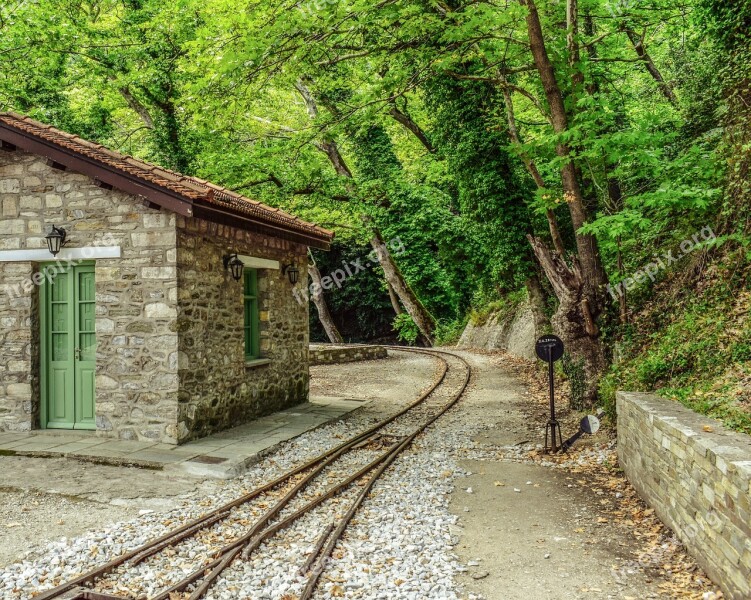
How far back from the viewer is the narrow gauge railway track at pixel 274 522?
3.97m

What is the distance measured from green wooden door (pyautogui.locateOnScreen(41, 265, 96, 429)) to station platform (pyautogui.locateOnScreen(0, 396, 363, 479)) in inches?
10.9

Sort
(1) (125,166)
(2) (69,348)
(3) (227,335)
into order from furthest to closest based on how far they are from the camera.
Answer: (3) (227,335) → (2) (69,348) → (1) (125,166)

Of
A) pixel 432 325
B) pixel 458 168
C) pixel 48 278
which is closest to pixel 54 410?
pixel 48 278

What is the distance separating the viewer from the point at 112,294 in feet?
26.0

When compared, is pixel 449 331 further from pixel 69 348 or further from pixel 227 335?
pixel 69 348

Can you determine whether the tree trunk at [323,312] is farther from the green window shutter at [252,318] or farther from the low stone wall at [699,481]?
the low stone wall at [699,481]

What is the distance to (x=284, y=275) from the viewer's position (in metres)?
10.7

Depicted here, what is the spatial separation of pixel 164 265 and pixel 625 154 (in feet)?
21.0

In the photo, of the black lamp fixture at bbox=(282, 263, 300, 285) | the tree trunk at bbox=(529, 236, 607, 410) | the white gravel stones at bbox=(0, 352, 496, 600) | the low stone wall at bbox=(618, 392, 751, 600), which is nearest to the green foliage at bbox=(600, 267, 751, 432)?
the low stone wall at bbox=(618, 392, 751, 600)

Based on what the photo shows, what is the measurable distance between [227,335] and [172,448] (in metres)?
1.90

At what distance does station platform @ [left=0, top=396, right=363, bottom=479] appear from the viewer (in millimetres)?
6766

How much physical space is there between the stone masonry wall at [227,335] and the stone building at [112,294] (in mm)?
27

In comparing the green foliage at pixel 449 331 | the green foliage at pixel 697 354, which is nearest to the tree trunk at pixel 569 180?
the green foliage at pixel 697 354

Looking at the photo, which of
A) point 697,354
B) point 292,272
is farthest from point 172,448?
point 697,354
